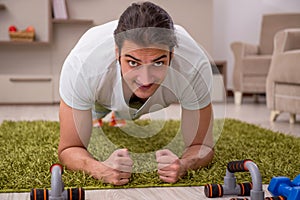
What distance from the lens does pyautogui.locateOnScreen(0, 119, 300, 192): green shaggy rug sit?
154cm

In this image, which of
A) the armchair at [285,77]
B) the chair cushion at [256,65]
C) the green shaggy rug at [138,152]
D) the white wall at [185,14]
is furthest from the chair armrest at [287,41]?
the white wall at [185,14]

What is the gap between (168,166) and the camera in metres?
1.52

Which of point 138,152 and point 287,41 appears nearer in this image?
point 138,152

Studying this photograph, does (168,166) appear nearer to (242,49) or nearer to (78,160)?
(78,160)

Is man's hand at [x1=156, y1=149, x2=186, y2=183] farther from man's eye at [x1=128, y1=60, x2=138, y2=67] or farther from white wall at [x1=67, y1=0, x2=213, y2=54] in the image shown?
white wall at [x1=67, y1=0, x2=213, y2=54]

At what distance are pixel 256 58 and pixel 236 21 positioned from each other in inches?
42.9

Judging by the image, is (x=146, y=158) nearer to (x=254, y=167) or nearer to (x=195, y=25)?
(x=254, y=167)

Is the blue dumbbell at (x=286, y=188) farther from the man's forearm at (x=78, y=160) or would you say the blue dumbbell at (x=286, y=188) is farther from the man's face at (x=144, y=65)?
the man's forearm at (x=78, y=160)

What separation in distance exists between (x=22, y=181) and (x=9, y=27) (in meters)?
3.65

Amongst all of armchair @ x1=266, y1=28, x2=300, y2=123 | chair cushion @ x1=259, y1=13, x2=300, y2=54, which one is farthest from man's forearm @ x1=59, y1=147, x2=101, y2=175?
chair cushion @ x1=259, y1=13, x2=300, y2=54

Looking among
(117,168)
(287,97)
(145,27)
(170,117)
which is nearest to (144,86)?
(145,27)

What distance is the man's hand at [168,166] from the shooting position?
1483mm

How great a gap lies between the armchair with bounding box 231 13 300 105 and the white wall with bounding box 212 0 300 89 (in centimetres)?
46

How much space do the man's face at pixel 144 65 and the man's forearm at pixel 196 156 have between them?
1.18 ft
